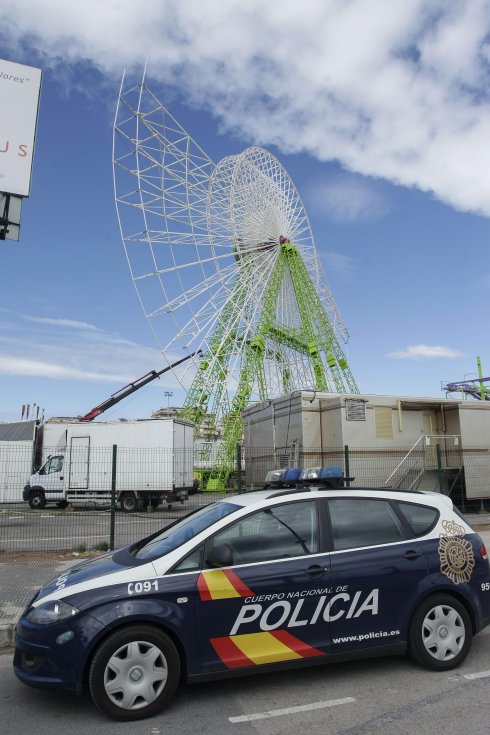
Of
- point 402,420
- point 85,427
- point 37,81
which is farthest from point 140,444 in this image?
point 37,81

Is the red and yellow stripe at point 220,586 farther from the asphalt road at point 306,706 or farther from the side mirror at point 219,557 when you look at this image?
the asphalt road at point 306,706

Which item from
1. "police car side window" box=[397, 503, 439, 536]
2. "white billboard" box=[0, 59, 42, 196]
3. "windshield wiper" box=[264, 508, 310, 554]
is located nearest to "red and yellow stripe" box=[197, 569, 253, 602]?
"windshield wiper" box=[264, 508, 310, 554]

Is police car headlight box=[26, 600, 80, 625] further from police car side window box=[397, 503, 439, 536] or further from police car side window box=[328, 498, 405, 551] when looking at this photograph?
police car side window box=[397, 503, 439, 536]

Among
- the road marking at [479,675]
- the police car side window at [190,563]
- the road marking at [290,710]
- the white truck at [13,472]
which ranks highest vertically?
the white truck at [13,472]

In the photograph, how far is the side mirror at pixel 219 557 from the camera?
4453 mm

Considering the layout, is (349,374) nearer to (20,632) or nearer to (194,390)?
(194,390)

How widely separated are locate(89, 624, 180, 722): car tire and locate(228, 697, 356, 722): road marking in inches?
21.7

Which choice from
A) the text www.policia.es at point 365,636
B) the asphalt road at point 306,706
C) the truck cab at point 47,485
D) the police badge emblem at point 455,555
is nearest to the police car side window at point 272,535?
the text www.policia.es at point 365,636

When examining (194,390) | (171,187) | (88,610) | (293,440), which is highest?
(171,187)

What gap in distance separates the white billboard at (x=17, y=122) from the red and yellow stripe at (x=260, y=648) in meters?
9.26

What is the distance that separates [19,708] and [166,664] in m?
1.26

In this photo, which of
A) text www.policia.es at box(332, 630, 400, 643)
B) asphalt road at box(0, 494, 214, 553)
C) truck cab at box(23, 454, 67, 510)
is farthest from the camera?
truck cab at box(23, 454, 67, 510)

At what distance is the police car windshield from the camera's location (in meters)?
4.82

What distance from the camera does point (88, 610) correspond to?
4.15m
